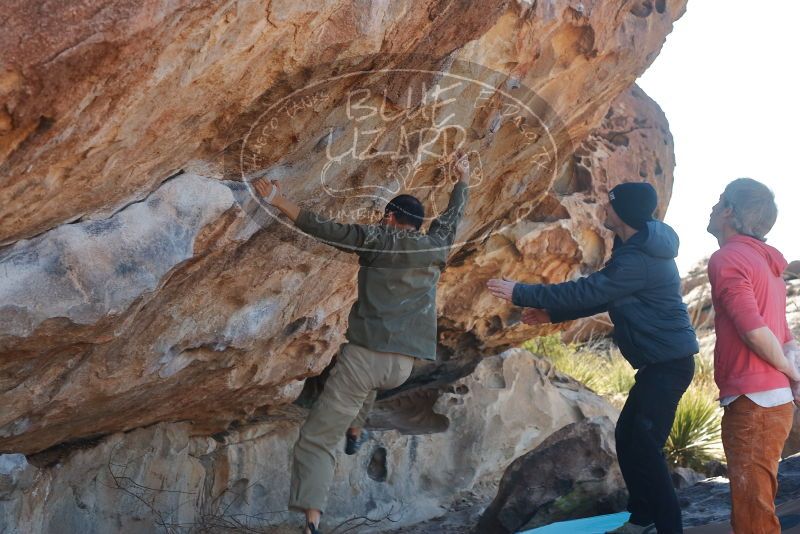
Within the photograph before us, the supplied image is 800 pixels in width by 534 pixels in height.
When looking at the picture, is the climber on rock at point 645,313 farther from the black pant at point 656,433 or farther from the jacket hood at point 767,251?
the jacket hood at point 767,251

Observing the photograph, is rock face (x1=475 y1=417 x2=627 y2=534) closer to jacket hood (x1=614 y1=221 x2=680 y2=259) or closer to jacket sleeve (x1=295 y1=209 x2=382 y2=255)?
jacket hood (x1=614 y1=221 x2=680 y2=259)

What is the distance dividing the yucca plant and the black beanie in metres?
5.02

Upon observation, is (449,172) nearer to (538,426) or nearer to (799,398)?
(799,398)

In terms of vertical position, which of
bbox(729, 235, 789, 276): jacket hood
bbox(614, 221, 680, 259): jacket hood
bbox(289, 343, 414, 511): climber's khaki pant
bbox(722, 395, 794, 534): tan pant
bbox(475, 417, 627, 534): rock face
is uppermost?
bbox(729, 235, 789, 276): jacket hood

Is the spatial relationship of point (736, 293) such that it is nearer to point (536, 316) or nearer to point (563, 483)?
point (536, 316)

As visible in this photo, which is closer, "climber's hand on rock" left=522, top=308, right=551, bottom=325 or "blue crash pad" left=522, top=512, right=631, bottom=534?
"climber's hand on rock" left=522, top=308, right=551, bottom=325

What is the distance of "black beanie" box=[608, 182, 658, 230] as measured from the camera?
185 inches

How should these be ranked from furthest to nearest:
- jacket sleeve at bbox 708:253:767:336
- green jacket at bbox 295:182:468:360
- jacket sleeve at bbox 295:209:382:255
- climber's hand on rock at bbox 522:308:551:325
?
climber's hand on rock at bbox 522:308:551:325
green jacket at bbox 295:182:468:360
jacket sleeve at bbox 295:209:382:255
jacket sleeve at bbox 708:253:767:336

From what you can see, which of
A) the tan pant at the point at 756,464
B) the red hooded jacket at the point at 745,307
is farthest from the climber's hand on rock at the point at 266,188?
the tan pant at the point at 756,464

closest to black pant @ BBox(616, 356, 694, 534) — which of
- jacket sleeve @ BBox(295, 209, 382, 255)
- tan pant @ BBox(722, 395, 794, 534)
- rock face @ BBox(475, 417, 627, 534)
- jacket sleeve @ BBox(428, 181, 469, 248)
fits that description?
tan pant @ BBox(722, 395, 794, 534)

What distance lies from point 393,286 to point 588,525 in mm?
1923

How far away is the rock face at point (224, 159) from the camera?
11.2 ft

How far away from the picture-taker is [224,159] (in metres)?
4.36

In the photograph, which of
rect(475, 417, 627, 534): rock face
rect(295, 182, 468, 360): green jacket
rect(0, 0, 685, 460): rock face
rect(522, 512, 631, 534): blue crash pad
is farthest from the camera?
rect(475, 417, 627, 534): rock face
